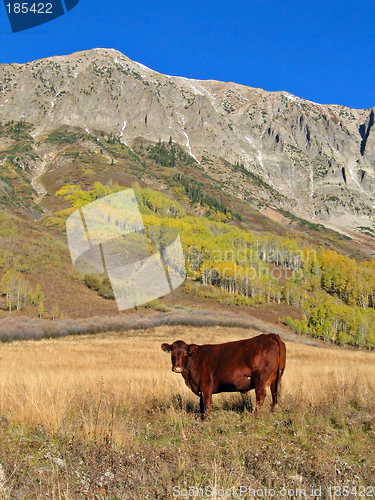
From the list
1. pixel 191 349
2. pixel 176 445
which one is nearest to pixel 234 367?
pixel 191 349

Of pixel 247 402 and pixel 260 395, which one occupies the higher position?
pixel 260 395

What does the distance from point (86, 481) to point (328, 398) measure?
479 cm

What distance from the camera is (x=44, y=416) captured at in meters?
5.62

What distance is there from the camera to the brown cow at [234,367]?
242 inches

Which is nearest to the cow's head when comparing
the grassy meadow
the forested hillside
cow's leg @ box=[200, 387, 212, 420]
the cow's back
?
the cow's back

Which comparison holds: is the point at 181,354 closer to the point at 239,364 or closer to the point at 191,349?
the point at 191,349

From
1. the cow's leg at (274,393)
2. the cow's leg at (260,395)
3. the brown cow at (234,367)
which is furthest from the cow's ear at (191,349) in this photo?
the cow's leg at (274,393)

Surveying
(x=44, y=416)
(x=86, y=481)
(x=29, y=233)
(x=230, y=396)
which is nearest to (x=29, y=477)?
(x=86, y=481)

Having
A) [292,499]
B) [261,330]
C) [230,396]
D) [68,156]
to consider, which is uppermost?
[68,156]

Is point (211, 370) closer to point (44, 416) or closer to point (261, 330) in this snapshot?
point (44, 416)

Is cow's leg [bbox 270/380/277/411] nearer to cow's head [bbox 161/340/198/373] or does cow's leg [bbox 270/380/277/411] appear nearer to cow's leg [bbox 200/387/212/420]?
cow's leg [bbox 200/387/212/420]

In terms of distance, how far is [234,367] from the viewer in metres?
6.20

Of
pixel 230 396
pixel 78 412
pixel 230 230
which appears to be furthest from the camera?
pixel 230 230

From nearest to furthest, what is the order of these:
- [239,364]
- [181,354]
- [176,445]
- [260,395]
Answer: [176,445]
[260,395]
[239,364]
[181,354]
